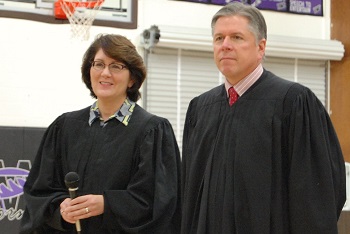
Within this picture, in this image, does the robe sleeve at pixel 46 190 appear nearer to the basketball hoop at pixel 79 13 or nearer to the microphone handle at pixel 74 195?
the microphone handle at pixel 74 195

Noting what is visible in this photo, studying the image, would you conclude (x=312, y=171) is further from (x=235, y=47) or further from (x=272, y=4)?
(x=272, y=4)

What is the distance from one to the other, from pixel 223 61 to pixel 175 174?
733 mm

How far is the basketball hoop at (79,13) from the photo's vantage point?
639 cm

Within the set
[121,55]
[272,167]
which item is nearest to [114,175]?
[121,55]

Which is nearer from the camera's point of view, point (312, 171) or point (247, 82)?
point (312, 171)

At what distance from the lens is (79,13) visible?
21.1 feet

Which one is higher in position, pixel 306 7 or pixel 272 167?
pixel 306 7

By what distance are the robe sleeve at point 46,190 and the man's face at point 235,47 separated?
1.00 meters

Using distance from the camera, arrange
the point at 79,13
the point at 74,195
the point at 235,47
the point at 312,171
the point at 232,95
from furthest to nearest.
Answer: the point at 79,13
the point at 74,195
the point at 232,95
the point at 235,47
the point at 312,171

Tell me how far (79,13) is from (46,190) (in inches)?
147

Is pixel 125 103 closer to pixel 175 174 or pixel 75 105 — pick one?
pixel 175 174

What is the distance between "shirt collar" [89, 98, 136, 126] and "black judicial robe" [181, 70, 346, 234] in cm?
57

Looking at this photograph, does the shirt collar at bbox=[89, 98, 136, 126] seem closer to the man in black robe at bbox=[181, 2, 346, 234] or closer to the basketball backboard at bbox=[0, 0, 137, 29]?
the man in black robe at bbox=[181, 2, 346, 234]

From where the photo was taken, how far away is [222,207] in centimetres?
254
